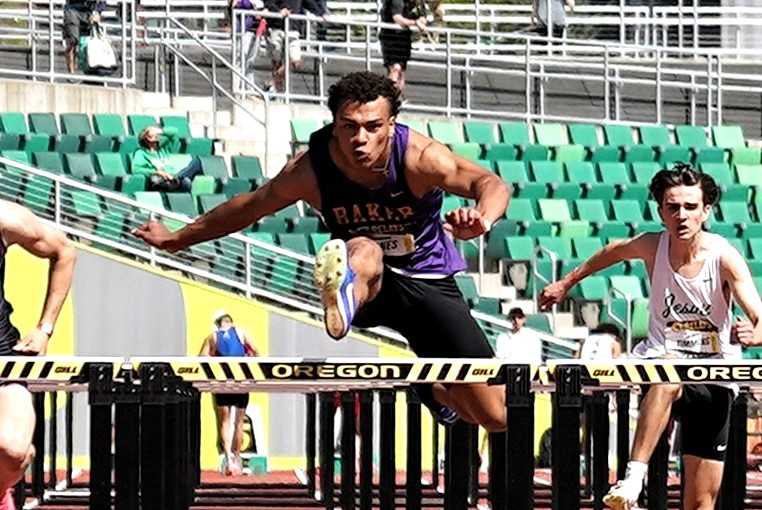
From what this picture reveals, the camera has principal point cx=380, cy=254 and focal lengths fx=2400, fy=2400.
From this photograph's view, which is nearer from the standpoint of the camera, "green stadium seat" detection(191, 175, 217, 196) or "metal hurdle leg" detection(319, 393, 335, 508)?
"metal hurdle leg" detection(319, 393, 335, 508)

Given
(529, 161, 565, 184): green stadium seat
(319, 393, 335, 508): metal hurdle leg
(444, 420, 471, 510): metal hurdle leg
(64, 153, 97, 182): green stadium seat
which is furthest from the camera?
(529, 161, 565, 184): green stadium seat

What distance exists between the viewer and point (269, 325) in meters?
Result: 19.9

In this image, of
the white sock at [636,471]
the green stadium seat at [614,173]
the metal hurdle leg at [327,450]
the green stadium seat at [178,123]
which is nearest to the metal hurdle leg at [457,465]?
the white sock at [636,471]

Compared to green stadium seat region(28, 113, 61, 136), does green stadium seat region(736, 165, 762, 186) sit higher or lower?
lower

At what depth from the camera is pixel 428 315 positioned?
966 cm

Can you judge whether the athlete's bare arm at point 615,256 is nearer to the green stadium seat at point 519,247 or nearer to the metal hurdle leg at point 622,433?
the metal hurdle leg at point 622,433

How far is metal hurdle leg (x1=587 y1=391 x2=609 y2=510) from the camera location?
32.7ft

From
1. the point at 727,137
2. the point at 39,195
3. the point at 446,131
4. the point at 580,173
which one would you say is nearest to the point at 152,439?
the point at 39,195

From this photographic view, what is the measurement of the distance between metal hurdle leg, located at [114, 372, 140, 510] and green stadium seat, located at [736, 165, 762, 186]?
54.8 ft

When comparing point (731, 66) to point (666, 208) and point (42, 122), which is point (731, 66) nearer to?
point (42, 122)

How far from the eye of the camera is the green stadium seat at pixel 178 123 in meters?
23.0

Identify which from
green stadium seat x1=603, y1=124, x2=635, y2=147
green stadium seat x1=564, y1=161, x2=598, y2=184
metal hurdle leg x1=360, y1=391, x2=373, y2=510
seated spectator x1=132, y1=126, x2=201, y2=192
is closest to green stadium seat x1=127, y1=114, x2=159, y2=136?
seated spectator x1=132, y1=126, x2=201, y2=192

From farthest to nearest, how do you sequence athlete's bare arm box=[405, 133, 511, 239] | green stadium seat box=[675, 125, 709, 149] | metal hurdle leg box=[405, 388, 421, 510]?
green stadium seat box=[675, 125, 709, 149], metal hurdle leg box=[405, 388, 421, 510], athlete's bare arm box=[405, 133, 511, 239]

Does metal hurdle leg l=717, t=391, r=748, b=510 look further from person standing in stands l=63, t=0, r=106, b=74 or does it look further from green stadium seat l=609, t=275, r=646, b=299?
person standing in stands l=63, t=0, r=106, b=74
